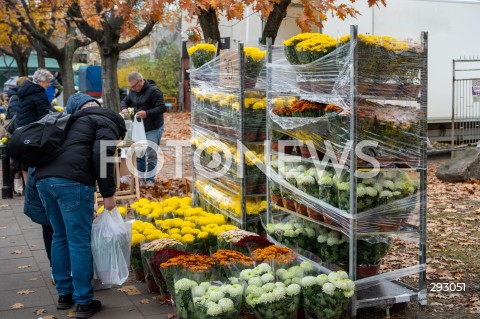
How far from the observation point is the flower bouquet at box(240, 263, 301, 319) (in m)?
5.09

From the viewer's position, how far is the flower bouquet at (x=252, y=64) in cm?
738

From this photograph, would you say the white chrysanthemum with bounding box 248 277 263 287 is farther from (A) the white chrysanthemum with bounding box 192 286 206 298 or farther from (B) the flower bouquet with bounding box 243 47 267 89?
(B) the flower bouquet with bounding box 243 47 267 89

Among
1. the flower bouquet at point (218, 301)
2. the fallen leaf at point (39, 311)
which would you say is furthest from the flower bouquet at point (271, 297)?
the fallen leaf at point (39, 311)

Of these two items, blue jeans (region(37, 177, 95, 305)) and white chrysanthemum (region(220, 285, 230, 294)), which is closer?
white chrysanthemum (region(220, 285, 230, 294))

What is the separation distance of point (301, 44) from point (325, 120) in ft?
2.76

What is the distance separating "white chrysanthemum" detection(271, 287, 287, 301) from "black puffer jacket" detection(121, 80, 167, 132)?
22.7 feet

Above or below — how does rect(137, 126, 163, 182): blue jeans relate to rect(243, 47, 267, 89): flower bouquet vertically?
below

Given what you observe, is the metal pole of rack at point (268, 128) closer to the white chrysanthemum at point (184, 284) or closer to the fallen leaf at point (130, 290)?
the fallen leaf at point (130, 290)

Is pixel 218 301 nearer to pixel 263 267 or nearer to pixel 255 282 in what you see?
pixel 255 282

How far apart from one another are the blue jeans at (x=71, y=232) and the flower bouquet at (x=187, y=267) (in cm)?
72

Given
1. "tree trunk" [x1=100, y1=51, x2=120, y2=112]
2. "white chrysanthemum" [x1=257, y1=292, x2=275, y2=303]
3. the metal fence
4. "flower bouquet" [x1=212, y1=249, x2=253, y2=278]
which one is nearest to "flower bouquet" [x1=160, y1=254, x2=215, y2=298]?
"flower bouquet" [x1=212, y1=249, x2=253, y2=278]

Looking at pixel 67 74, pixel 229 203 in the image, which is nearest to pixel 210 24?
pixel 229 203

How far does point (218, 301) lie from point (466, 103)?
1371 centimetres

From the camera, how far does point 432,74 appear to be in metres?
16.8
